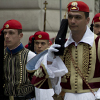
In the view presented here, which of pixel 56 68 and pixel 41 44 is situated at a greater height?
pixel 56 68

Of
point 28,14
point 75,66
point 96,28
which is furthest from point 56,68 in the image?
point 28,14

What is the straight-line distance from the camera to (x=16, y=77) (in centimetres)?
634

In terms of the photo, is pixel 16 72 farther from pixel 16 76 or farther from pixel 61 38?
pixel 61 38

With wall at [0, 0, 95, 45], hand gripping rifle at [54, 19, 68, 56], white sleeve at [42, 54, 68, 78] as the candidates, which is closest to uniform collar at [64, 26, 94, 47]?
hand gripping rifle at [54, 19, 68, 56]

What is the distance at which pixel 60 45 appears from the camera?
4.79m

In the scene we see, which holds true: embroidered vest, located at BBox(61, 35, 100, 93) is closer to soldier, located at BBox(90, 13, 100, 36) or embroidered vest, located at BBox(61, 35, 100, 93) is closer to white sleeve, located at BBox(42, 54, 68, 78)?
white sleeve, located at BBox(42, 54, 68, 78)

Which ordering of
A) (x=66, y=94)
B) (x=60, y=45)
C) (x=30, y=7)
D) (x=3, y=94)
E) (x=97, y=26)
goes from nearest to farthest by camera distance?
(x=60, y=45)
(x=66, y=94)
(x=3, y=94)
(x=97, y=26)
(x=30, y=7)

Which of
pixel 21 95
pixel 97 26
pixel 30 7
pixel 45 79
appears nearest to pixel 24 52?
pixel 21 95

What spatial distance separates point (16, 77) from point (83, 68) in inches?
64.6

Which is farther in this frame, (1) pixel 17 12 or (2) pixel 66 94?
(1) pixel 17 12

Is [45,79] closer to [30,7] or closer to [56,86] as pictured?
[56,86]

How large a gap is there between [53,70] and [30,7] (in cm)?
834

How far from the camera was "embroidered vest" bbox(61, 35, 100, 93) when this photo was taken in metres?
5.03

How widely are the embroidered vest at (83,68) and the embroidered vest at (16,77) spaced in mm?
1354
